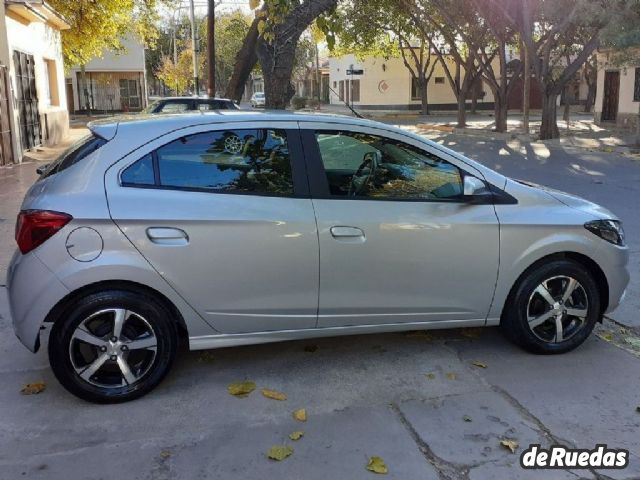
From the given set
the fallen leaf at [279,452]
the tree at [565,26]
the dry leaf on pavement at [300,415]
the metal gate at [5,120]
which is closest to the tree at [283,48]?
the dry leaf on pavement at [300,415]

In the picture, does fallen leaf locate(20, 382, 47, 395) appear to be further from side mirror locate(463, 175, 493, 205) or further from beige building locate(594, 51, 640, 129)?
beige building locate(594, 51, 640, 129)

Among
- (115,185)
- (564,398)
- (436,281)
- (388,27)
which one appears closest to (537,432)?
(564,398)

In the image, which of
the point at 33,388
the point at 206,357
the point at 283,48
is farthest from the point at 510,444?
the point at 283,48

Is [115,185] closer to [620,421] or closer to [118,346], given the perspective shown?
[118,346]

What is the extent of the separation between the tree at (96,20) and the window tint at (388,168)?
1876 cm

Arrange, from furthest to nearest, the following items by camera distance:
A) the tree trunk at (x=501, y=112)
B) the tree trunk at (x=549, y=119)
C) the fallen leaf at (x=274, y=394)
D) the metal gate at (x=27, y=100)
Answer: the tree trunk at (x=501, y=112) → the tree trunk at (x=549, y=119) → the metal gate at (x=27, y=100) → the fallen leaf at (x=274, y=394)

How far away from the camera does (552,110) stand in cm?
2173

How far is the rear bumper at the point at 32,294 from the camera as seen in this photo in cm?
345

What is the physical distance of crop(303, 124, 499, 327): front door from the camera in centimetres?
386

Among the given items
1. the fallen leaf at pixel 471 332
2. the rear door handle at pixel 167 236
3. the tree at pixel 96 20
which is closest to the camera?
the rear door handle at pixel 167 236

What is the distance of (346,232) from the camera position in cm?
382

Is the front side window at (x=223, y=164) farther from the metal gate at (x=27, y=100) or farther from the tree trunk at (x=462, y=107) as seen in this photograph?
the tree trunk at (x=462, y=107)

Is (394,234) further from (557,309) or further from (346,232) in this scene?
(557,309)

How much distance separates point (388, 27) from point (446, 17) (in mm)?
7748
